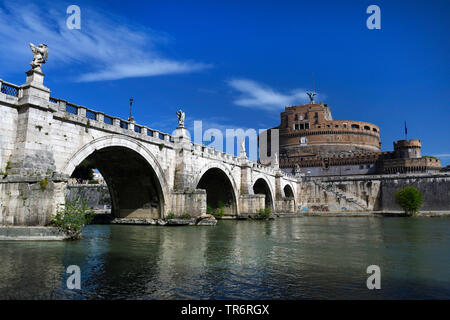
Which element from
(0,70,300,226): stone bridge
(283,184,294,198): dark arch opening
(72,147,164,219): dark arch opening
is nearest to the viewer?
(0,70,300,226): stone bridge

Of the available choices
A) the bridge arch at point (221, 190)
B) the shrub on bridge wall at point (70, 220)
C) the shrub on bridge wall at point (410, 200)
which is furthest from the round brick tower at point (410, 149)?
the shrub on bridge wall at point (70, 220)

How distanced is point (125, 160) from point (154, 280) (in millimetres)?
16967

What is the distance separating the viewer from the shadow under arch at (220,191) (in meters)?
35.1

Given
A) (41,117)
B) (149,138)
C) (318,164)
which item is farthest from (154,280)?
(318,164)

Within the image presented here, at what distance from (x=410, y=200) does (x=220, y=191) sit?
98.1ft

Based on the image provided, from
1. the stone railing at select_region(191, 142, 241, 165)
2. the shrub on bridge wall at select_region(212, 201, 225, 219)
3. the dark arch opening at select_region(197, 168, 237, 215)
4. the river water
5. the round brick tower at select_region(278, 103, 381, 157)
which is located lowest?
the river water

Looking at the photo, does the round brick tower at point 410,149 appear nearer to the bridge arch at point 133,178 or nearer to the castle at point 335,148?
the castle at point 335,148

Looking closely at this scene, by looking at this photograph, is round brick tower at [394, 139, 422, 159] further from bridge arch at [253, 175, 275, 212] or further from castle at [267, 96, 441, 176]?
bridge arch at [253, 175, 275, 212]

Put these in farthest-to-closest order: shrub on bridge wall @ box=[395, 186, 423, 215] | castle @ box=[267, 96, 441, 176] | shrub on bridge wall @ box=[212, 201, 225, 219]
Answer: castle @ box=[267, 96, 441, 176] → shrub on bridge wall @ box=[395, 186, 423, 215] → shrub on bridge wall @ box=[212, 201, 225, 219]

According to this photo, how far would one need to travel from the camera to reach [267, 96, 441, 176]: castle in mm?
65812

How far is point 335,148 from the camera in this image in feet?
278

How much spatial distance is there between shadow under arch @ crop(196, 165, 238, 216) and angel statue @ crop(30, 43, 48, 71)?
2124cm

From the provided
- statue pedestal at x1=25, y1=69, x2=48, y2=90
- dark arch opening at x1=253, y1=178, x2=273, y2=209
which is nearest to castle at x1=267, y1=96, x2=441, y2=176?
dark arch opening at x1=253, y1=178, x2=273, y2=209
